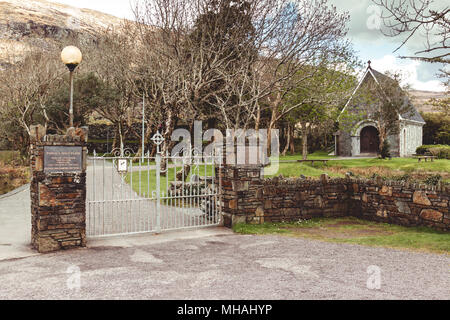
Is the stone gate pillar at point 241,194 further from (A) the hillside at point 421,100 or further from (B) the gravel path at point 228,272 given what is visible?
(A) the hillside at point 421,100

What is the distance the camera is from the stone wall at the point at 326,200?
30.6 feet

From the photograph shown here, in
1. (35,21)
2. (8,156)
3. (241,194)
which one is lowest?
(241,194)

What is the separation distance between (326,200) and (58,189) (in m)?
7.30

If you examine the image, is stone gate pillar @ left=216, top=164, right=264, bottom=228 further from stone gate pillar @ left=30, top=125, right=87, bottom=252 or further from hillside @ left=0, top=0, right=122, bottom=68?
hillside @ left=0, top=0, right=122, bottom=68

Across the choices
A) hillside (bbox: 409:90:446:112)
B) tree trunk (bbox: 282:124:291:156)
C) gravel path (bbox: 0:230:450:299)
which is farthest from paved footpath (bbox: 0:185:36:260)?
tree trunk (bbox: 282:124:291:156)

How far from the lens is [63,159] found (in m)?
7.59

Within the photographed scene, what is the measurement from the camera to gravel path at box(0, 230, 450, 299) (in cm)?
511

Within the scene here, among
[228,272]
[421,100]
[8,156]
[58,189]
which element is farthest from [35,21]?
[228,272]

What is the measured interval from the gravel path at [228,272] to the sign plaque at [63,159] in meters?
1.66

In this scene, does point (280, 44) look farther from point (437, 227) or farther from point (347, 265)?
point (347, 265)

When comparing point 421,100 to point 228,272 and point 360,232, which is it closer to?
point 360,232

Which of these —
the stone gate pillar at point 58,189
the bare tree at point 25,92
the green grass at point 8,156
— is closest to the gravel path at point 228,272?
the stone gate pillar at point 58,189

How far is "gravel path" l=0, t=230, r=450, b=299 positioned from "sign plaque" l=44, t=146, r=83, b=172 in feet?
5.44
